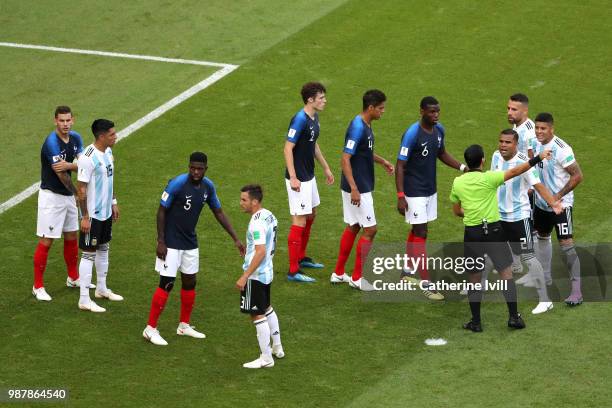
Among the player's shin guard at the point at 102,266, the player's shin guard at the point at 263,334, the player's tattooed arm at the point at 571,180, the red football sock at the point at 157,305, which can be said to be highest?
the player's tattooed arm at the point at 571,180

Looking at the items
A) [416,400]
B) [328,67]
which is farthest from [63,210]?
[328,67]

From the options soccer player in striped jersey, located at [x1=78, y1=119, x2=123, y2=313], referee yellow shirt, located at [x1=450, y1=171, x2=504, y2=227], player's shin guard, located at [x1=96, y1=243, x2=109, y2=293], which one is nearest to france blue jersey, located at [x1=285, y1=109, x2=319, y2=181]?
soccer player in striped jersey, located at [x1=78, y1=119, x2=123, y2=313]

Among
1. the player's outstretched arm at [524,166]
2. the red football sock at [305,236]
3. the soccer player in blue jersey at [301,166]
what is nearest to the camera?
the player's outstretched arm at [524,166]

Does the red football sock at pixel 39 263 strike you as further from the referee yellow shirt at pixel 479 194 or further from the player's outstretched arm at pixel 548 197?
the player's outstretched arm at pixel 548 197

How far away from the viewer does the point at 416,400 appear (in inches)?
463

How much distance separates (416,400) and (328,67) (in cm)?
1067

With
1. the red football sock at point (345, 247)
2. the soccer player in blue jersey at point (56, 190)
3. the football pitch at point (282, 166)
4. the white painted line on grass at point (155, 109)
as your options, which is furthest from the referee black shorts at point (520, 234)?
the white painted line on grass at point (155, 109)

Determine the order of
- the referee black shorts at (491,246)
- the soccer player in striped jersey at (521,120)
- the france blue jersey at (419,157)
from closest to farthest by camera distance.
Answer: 1. the referee black shorts at (491,246)
2. the france blue jersey at (419,157)
3. the soccer player in striped jersey at (521,120)

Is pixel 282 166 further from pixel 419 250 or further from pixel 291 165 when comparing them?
pixel 419 250

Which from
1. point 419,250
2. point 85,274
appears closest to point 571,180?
point 419,250

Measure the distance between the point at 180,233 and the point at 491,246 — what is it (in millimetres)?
3637

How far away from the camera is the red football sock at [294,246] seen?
48.9 feet

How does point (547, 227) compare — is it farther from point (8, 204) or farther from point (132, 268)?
point (8, 204)

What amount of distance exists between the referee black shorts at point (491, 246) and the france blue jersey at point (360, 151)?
6.36 ft
